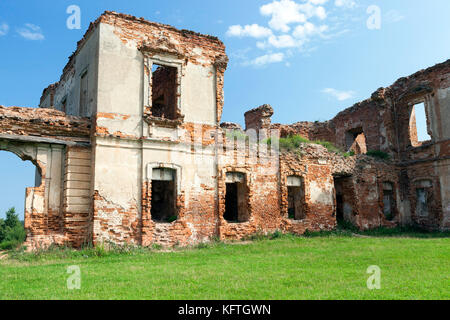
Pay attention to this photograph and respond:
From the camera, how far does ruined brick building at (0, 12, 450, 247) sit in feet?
41.3

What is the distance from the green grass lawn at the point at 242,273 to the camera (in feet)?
20.9

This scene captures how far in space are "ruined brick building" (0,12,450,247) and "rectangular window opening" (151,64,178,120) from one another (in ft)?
0.27

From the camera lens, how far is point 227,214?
1795 centimetres

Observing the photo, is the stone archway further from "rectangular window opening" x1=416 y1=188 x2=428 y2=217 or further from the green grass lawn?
"rectangular window opening" x1=416 y1=188 x2=428 y2=217

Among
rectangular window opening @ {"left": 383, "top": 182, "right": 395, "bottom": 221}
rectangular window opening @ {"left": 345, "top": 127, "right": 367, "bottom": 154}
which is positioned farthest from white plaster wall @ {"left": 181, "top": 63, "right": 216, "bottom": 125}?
rectangular window opening @ {"left": 345, "top": 127, "right": 367, "bottom": 154}

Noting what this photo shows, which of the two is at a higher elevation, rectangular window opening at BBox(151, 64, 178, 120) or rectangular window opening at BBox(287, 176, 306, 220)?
rectangular window opening at BBox(151, 64, 178, 120)

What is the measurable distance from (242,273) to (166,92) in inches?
392

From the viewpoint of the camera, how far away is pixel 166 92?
1634 centimetres

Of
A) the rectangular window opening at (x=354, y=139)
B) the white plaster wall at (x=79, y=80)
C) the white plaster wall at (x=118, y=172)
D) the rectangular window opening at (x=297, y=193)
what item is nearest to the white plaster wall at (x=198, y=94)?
the white plaster wall at (x=118, y=172)

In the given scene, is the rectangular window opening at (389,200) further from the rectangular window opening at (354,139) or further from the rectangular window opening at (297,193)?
the rectangular window opening at (297,193)

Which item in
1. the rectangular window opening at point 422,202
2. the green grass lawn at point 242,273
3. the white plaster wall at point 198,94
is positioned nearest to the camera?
the green grass lawn at point 242,273

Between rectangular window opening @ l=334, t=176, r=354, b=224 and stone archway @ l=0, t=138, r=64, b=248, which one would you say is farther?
rectangular window opening @ l=334, t=176, r=354, b=224

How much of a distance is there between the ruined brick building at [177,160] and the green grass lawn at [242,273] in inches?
59.7
